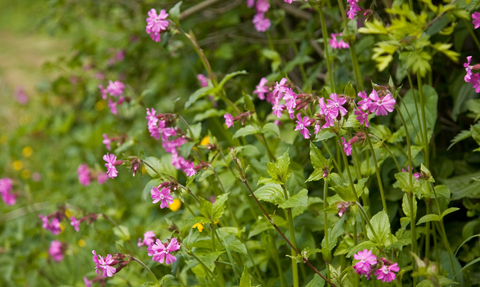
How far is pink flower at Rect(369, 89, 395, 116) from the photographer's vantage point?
111 centimetres

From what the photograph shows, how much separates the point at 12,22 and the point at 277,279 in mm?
8319

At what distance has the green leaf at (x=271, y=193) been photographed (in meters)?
1.30

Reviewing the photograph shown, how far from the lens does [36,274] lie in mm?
2459

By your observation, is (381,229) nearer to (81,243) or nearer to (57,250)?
(57,250)

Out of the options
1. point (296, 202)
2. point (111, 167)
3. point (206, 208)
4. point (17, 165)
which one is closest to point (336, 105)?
point (296, 202)

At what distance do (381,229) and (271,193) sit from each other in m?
0.35

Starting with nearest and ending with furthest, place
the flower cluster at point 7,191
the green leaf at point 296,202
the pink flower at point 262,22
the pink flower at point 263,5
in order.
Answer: the green leaf at point 296,202
the pink flower at point 263,5
the pink flower at point 262,22
the flower cluster at point 7,191

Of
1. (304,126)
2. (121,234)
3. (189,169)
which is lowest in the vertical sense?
(121,234)

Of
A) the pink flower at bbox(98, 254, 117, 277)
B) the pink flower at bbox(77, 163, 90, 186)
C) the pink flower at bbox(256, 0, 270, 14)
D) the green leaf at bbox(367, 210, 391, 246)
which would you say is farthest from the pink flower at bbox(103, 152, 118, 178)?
the pink flower at bbox(77, 163, 90, 186)

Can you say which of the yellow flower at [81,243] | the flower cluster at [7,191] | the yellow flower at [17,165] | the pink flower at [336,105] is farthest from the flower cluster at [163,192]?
the yellow flower at [17,165]

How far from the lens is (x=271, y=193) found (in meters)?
1.31

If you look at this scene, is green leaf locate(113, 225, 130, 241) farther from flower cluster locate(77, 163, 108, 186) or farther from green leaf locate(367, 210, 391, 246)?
green leaf locate(367, 210, 391, 246)

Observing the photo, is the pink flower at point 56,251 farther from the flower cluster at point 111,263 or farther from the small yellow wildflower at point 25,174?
the small yellow wildflower at point 25,174

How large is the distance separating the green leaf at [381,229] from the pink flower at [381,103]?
0.34m
